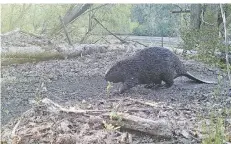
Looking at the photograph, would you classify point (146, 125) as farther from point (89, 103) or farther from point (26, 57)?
point (26, 57)

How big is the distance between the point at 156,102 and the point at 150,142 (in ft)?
1.32

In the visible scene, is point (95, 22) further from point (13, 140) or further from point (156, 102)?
point (13, 140)

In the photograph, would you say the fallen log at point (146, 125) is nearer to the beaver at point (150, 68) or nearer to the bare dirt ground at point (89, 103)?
the bare dirt ground at point (89, 103)

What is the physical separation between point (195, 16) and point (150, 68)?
1.48ft

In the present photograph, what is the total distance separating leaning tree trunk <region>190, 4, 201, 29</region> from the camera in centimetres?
240

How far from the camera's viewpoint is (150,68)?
2721 mm

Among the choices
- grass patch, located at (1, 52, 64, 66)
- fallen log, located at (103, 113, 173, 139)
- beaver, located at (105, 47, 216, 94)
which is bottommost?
fallen log, located at (103, 113, 173, 139)

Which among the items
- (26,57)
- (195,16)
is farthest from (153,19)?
(26,57)

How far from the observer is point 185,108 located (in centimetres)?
217

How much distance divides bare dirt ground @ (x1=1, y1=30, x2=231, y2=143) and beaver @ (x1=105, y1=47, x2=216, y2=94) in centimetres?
11

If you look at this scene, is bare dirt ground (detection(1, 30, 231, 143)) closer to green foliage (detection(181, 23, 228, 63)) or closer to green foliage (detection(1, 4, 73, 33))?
green foliage (detection(181, 23, 228, 63))

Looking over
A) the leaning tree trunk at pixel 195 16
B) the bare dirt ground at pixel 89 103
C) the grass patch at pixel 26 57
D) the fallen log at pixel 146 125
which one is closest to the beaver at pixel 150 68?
the bare dirt ground at pixel 89 103

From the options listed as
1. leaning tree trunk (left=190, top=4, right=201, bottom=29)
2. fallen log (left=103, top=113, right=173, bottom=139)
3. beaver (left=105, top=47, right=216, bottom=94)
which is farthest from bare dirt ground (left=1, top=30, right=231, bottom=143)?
leaning tree trunk (left=190, top=4, right=201, bottom=29)

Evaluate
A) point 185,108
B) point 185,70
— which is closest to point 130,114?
point 185,108
